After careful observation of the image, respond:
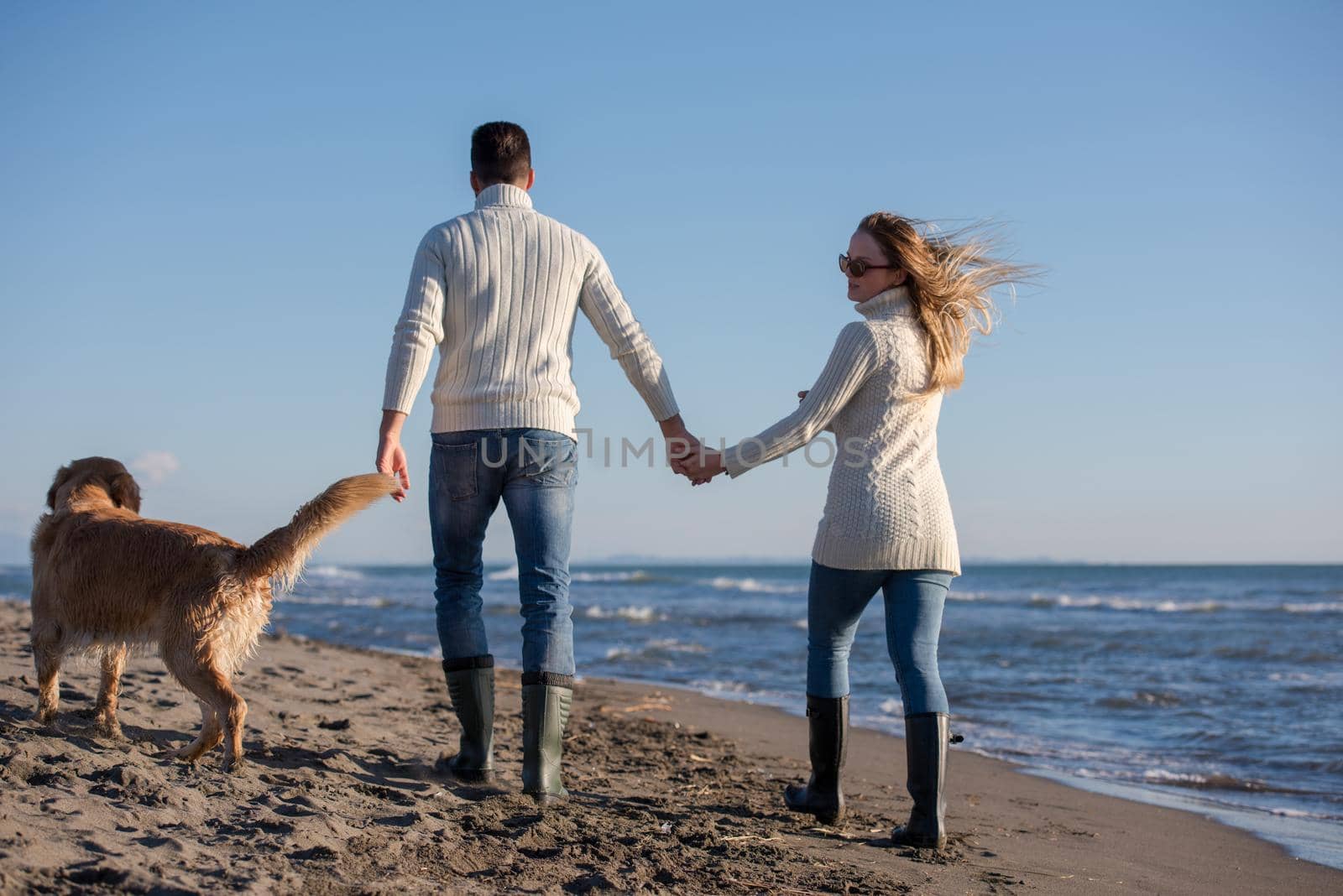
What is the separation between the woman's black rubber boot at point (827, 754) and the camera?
359cm

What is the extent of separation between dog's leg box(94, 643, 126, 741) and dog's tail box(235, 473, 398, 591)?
33.1 inches

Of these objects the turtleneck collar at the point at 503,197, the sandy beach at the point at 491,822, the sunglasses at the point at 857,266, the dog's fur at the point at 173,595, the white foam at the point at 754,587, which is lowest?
the white foam at the point at 754,587

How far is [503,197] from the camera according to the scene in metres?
3.65

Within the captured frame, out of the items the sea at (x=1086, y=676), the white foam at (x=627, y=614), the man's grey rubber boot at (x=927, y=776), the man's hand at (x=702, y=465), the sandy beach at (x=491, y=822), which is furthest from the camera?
the white foam at (x=627, y=614)

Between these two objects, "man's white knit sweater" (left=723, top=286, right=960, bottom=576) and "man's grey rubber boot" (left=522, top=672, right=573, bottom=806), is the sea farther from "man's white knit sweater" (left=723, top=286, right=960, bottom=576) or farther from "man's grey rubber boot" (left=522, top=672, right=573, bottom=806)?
"man's white knit sweater" (left=723, top=286, right=960, bottom=576)

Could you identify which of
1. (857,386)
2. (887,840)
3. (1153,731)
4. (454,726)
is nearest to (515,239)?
(857,386)

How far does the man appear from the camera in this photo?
344 cm

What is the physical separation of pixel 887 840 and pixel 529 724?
124cm

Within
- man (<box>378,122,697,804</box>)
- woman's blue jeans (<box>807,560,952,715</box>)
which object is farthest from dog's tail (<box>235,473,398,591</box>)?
woman's blue jeans (<box>807,560,952,715</box>)

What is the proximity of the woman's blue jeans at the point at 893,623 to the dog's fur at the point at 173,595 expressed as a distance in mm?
1491

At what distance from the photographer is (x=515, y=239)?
3551 mm

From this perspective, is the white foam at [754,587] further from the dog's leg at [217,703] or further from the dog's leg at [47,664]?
the dog's leg at [217,703]

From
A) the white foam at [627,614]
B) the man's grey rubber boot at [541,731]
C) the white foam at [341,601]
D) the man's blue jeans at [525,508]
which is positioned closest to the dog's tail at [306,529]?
the man's blue jeans at [525,508]

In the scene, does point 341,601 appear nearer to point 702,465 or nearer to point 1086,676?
point 1086,676
